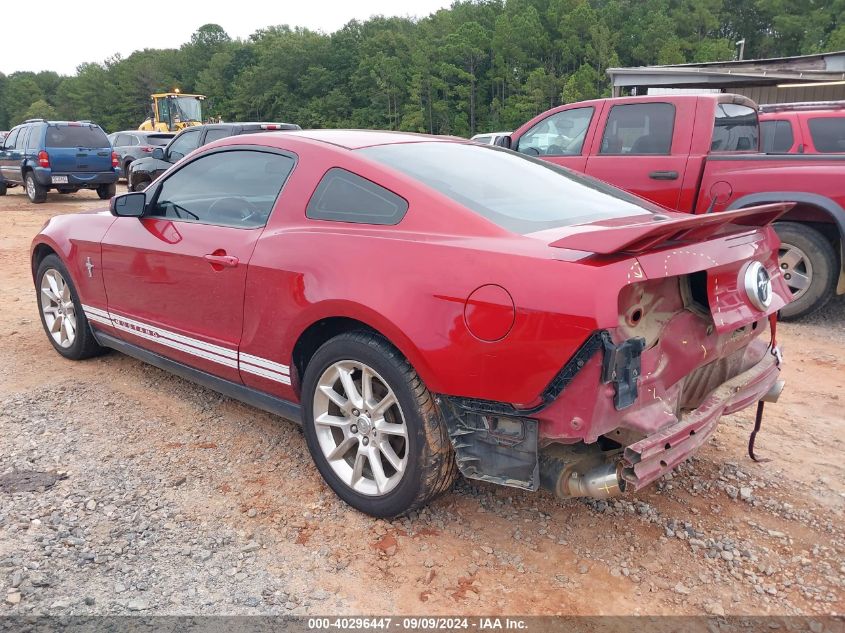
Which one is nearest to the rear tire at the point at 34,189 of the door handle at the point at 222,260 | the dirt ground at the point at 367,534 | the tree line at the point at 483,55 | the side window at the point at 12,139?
the side window at the point at 12,139

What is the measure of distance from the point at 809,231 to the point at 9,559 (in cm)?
605

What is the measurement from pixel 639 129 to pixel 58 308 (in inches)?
208

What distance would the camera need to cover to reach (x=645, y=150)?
6.30 metres

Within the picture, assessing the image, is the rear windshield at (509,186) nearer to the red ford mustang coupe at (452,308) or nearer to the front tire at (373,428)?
the red ford mustang coupe at (452,308)

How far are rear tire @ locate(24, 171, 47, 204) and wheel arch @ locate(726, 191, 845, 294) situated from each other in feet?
49.8

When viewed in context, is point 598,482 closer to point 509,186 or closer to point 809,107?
point 509,186

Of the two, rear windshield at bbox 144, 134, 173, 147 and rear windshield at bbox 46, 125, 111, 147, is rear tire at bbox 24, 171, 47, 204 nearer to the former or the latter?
rear windshield at bbox 46, 125, 111, 147

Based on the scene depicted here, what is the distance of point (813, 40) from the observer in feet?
147

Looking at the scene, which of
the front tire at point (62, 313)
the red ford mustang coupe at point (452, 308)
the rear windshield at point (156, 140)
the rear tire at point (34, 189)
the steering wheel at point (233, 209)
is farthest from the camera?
Answer: the rear windshield at point (156, 140)

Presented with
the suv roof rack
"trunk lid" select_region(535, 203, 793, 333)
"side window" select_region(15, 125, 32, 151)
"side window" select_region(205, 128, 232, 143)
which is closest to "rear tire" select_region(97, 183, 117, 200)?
"side window" select_region(15, 125, 32, 151)

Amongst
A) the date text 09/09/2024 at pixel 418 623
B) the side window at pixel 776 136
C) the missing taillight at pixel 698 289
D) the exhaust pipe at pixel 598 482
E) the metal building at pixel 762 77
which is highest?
the metal building at pixel 762 77

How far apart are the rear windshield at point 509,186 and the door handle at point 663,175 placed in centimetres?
293

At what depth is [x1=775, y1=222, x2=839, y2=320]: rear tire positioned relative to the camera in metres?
5.61

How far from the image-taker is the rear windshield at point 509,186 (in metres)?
2.70
